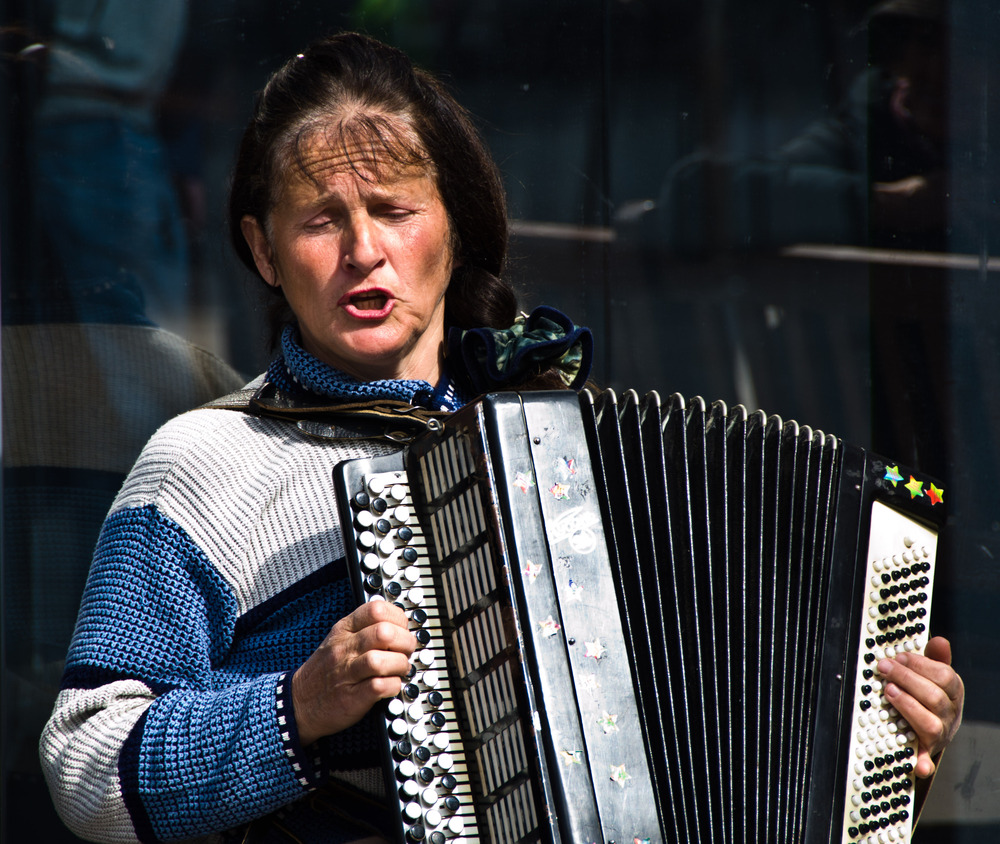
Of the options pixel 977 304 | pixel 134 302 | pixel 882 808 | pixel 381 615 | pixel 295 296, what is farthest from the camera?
pixel 977 304

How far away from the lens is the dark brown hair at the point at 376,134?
1.88 metres

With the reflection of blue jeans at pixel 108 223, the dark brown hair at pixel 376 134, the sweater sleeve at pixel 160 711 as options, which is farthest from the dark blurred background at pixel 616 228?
the sweater sleeve at pixel 160 711

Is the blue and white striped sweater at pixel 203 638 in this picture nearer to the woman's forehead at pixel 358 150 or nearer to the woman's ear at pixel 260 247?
Answer: the woman's ear at pixel 260 247

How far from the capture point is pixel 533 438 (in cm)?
151

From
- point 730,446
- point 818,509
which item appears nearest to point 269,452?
point 730,446

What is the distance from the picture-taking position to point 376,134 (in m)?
1.86

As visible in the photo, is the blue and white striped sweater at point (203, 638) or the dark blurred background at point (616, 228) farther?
the dark blurred background at point (616, 228)

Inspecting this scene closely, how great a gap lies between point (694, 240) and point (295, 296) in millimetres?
1435

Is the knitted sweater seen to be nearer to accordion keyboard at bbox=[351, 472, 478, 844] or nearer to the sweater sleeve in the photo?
the sweater sleeve

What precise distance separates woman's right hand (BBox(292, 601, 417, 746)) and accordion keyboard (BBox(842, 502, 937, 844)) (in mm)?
718

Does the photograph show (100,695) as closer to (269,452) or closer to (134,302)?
(269,452)

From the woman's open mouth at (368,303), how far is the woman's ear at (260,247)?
0.20 meters

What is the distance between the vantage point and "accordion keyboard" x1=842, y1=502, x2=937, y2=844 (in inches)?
67.7

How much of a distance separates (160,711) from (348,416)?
1.72 ft
